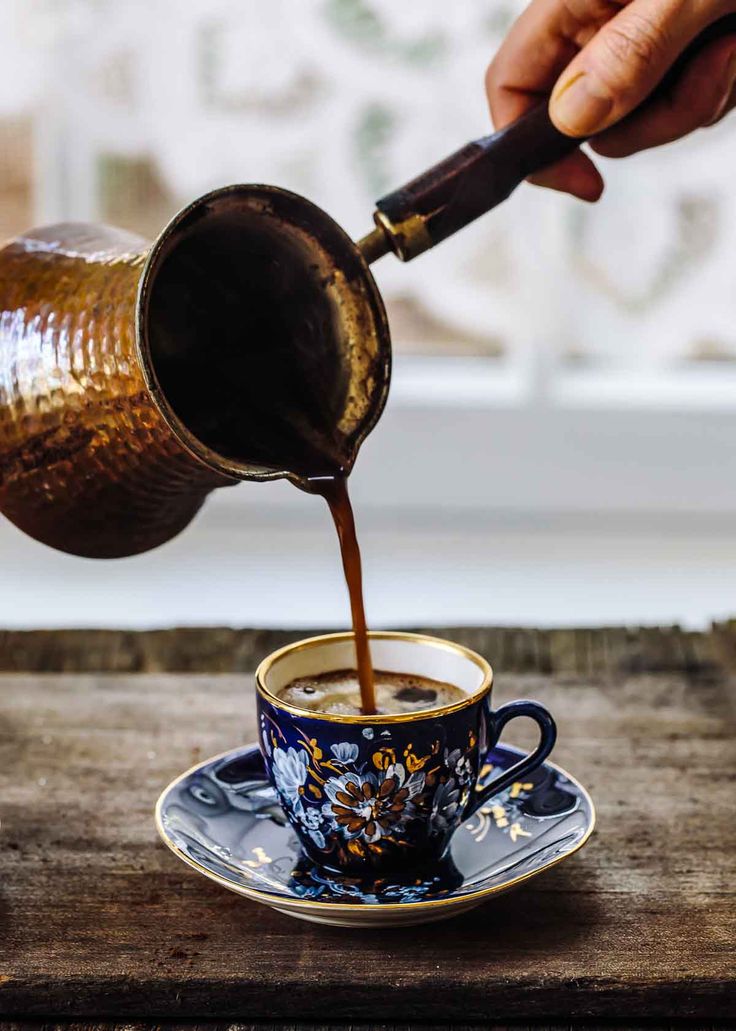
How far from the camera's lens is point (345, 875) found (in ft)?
2.47

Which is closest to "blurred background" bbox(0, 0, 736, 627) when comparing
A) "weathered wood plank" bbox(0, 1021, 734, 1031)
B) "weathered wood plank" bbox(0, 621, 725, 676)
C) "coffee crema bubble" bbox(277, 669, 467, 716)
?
"weathered wood plank" bbox(0, 621, 725, 676)

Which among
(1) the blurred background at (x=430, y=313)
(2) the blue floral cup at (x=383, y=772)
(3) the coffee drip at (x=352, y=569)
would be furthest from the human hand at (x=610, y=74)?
(1) the blurred background at (x=430, y=313)

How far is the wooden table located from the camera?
64 centimetres

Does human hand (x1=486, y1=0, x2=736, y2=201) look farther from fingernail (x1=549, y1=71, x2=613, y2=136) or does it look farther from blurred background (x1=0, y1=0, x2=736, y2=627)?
blurred background (x1=0, y1=0, x2=736, y2=627)

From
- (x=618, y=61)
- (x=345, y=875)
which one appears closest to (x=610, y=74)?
(x=618, y=61)

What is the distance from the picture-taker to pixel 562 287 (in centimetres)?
182

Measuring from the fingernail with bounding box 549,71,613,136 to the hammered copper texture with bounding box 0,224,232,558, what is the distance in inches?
13.0

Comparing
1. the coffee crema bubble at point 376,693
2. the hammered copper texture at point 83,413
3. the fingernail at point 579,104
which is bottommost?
the coffee crema bubble at point 376,693

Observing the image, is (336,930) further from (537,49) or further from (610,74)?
(537,49)

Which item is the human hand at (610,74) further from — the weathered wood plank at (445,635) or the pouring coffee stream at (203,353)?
the weathered wood plank at (445,635)

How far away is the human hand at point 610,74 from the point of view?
→ 93 cm

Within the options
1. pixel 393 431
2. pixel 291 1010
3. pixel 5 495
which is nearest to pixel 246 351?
pixel 5 495

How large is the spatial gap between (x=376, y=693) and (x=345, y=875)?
0.41ft

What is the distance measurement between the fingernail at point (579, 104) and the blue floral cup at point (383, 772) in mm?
418
